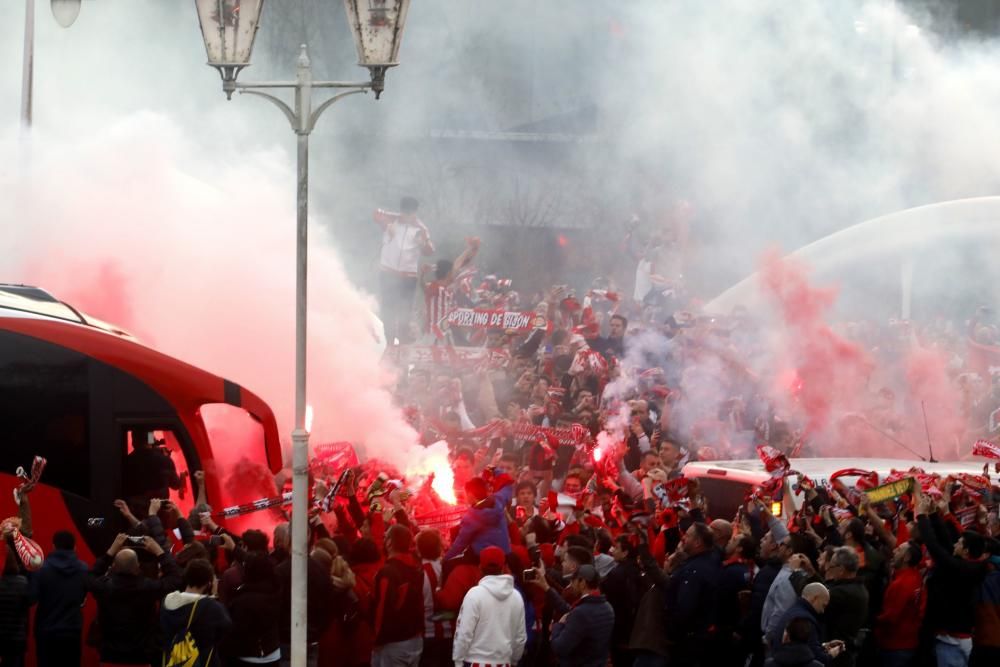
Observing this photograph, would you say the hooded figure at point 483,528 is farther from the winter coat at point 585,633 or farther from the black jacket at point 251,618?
the black jacket at point 251,618

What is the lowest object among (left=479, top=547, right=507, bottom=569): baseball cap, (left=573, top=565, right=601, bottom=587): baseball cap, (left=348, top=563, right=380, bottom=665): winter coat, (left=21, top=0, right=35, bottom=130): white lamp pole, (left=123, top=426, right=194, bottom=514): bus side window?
(left=348, top=563, right=380, bottom=665): winter coat

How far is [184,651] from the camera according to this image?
7.47m

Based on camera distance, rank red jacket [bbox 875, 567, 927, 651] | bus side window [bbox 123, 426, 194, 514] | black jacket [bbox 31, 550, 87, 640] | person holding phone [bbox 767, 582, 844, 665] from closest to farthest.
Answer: person holding phone [bbox 767, 582, 844, 665], black jacket [bbox 31, 550, 87, 640], red jacket [bbox 875, 567, 927, 651], bus side window [bbox 123, 426, 194, 514]

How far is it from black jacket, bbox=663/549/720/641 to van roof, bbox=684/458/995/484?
3847 millimetres

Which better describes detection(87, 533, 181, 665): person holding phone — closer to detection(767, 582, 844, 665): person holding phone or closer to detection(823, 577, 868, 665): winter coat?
detection(767, 582, 844, 665): person holding phone

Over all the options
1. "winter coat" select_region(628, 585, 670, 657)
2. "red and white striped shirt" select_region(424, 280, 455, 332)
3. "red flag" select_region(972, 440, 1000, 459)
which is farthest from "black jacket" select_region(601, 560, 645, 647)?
Result: "red and white striped shirt" select_region(424, 280, 455, 332)

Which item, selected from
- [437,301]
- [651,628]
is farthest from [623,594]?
[437,301]

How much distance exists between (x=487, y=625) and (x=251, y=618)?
1.32 m

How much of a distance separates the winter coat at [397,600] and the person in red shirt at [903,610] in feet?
9.43

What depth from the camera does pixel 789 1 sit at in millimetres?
27578

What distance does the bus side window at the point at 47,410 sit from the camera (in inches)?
397

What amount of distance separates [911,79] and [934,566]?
19630mm

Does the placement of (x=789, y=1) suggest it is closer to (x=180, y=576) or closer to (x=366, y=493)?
(x=366, y=493)

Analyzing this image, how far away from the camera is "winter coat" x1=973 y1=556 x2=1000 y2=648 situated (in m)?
9.00
